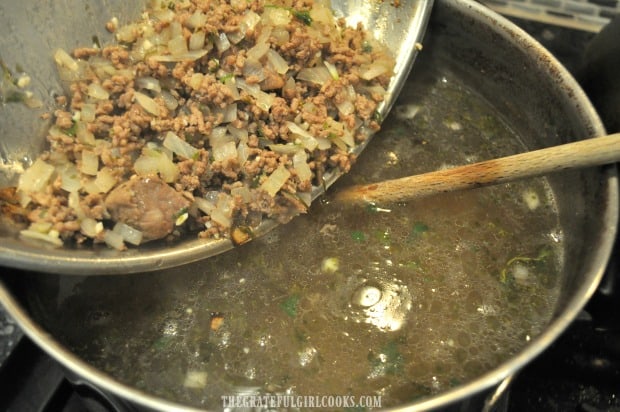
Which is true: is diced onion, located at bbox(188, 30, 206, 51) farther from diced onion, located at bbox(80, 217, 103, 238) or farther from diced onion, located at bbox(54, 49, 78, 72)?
diced onion, located at bbox(80, 217, 103, 238)

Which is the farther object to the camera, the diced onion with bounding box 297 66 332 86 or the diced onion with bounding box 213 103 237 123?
the diced onion with bounding box 297 66 332 86

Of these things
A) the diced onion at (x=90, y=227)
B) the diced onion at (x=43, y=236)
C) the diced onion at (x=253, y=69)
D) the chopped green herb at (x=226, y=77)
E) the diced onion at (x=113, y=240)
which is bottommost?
the diced onion at (x=113, y=240)

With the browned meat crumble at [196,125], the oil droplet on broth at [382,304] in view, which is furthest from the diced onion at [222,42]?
the oil droplet on broth at [382,304]

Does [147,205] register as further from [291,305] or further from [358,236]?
[358,236]

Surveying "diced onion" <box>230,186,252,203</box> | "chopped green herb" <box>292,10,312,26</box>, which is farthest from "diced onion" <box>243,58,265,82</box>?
"diced onion" <box>230,186,252,203</box>

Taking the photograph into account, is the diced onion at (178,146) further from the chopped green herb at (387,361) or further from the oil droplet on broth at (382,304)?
the chopped green herb at (387,361)

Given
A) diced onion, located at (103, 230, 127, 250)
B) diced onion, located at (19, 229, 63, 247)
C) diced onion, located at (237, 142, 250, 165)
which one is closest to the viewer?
diced onion, located at (19, 229, 63, 247)
